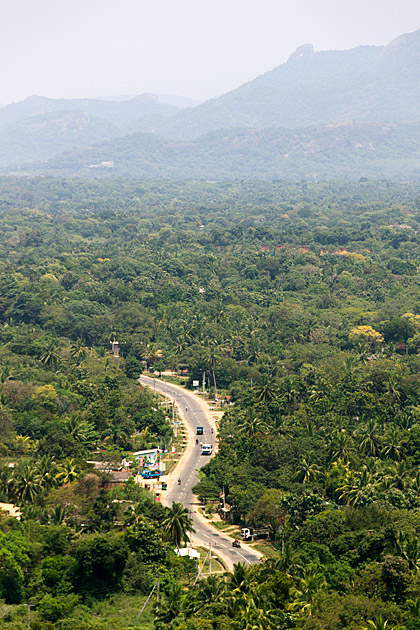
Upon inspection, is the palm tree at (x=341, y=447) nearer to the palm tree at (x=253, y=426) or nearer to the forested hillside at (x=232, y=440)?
the forested hillside at (x=232, y=440)

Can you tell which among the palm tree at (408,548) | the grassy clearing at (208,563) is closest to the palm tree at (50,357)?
the grassy clearing at (208,563)

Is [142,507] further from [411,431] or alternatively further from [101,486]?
[411,431]

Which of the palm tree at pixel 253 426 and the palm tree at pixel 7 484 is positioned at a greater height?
the palm tree at pixel 7 484

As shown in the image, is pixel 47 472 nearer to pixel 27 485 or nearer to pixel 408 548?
pixel 27 485

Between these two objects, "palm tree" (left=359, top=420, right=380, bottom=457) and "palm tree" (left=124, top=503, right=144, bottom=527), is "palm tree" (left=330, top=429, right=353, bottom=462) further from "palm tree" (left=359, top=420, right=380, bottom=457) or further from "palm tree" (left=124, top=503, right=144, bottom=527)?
"palm tree" (left=124, top=503, right=144, bottom=527)

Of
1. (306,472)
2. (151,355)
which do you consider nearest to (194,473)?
(306,472)

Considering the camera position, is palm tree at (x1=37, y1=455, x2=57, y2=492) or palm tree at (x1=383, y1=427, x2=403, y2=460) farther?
palm tree at (x1=383, y1=427, x2=403, y2=460)

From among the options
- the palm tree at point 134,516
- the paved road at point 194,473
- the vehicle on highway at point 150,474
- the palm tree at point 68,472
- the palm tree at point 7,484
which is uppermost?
the palm tree at point 7,484

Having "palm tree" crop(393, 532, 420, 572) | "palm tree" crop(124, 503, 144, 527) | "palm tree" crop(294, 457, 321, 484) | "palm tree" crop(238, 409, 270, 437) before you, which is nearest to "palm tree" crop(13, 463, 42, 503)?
"palm tree" crop(124, 503, 144, 527)

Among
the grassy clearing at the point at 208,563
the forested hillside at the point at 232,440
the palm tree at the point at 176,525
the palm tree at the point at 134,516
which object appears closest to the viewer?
the forested hillside at the point at 232,440
